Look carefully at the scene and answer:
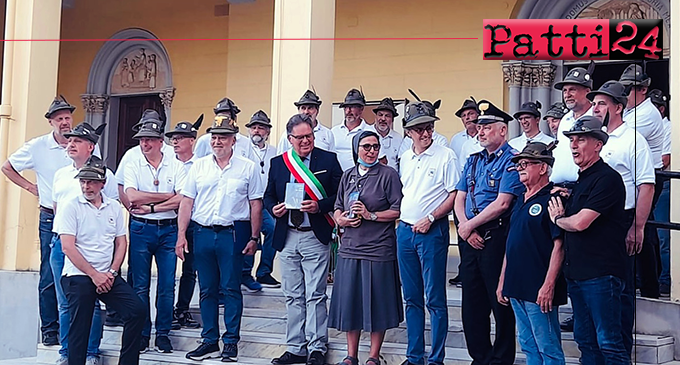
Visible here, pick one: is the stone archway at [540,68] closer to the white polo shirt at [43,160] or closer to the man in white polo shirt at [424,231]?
the man in white polo shirt at [424,231]

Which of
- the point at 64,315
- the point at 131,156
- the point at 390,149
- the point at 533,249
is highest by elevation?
the point at 390,149

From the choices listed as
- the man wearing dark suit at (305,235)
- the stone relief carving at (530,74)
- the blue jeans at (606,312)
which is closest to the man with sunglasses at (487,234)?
the blue jeans at (606,312)

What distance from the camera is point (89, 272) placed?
21.4 ft

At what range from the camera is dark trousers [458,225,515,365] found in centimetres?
581

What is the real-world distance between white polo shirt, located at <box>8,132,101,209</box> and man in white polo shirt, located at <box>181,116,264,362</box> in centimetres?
146

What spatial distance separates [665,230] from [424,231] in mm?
2131

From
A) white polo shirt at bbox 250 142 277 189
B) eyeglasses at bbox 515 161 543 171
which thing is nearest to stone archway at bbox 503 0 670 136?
white polo shirt at bbox 250 142 277 189

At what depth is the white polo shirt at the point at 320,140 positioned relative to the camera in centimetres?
774

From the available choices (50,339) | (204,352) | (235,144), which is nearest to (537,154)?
(204,352)

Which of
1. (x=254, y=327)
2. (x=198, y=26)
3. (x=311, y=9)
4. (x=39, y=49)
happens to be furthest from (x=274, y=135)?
(x=198, y=26)

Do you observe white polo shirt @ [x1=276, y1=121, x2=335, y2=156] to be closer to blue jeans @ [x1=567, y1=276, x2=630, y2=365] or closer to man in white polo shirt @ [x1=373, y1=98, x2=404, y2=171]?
man in white polo shirt @ [x1=373, y1=98, x2=404, y2=171]

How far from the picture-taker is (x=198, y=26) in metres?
13.0

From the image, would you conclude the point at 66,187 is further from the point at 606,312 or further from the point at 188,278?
the point at 606,312

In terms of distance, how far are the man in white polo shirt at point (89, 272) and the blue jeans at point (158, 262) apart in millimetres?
643
